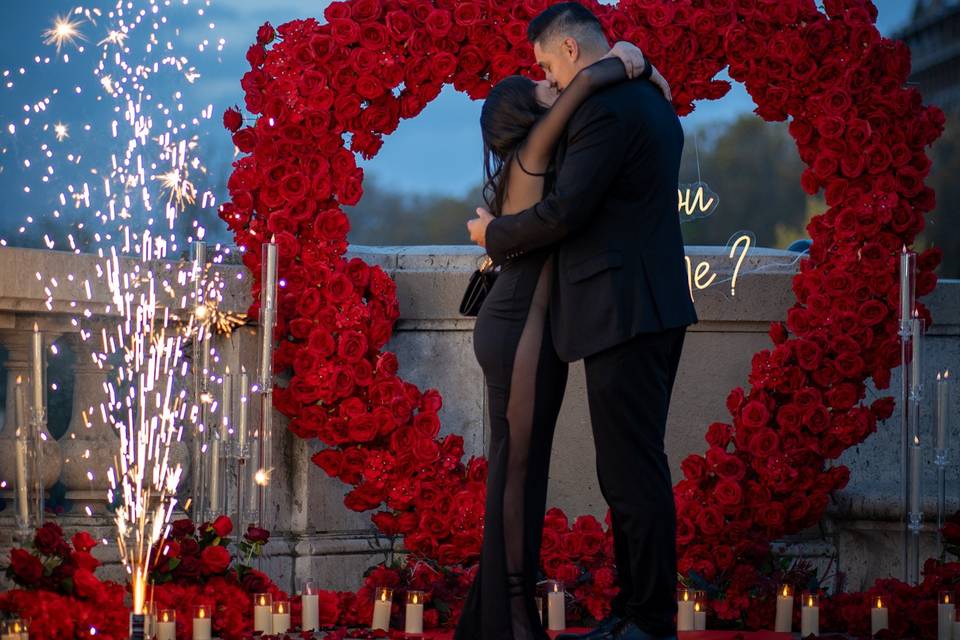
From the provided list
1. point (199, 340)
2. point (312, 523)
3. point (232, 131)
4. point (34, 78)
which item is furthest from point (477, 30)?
point (34, 78)

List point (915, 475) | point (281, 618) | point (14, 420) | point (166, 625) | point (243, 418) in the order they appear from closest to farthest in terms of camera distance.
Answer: point (166, 625)
point (281, 618)
point (243, 418)
point (14, 420)
point (915, 475)

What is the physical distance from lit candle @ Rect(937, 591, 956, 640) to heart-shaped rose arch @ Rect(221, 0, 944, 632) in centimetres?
89

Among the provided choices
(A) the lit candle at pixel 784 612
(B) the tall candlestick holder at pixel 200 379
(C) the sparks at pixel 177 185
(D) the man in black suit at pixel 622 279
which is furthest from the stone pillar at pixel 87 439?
(A) the lit candle at pixel 784 612

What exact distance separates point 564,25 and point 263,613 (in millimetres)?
2094

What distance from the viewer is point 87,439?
5.42 meters

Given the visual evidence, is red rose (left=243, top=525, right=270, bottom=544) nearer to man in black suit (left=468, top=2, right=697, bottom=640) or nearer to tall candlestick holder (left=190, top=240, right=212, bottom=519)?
tall candlestick holder (left=190, top=240, right=212, bottom=519)

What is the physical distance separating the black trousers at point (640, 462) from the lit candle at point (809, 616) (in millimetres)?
965

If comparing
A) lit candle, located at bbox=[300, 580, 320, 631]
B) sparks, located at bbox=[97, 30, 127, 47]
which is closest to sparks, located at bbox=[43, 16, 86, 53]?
sparks, located at bbox=[97, 30, 127, 47]

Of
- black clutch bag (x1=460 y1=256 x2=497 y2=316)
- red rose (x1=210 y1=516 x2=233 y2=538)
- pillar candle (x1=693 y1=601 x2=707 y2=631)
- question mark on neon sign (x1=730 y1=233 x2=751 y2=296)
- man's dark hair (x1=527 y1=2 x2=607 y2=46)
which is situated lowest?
pillar candle (x1=693 y1=601 x2=707 y2=631)

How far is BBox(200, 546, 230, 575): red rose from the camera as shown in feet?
16.0

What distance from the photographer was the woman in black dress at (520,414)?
3.95 m

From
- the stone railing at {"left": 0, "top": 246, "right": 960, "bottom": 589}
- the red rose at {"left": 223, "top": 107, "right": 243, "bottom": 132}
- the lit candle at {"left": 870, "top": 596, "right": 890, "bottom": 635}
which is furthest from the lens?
the stone railing at {"left": 0, "top": 246, "right": 960, "bottom": 589}

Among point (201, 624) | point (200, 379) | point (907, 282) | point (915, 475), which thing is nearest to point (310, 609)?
point (201, 624)

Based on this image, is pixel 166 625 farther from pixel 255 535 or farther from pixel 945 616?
pixel 945 616
